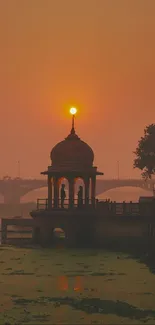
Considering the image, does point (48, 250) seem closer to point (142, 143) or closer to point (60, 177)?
point (60, 177)

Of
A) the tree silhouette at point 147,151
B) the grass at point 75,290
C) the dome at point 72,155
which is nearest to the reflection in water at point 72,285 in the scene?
the grass at point 75,290

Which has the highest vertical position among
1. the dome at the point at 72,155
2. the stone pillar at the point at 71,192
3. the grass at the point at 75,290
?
the dome at the point at 72,155

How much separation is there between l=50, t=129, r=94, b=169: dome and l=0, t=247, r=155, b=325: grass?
11.8m

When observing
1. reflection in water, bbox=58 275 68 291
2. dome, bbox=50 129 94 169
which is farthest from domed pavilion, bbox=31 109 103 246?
reflection in water, bbox=58 275 68 291

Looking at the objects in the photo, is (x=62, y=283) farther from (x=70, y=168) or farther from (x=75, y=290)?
(x=70, y=168)

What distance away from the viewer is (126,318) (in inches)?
1193

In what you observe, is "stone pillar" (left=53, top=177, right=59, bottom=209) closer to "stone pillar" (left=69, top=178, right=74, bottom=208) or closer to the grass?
"stone pillar" (left=69, top=178, right=74, bottom=208)

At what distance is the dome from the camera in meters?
63.3

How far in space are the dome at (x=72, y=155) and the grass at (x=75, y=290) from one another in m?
11.8

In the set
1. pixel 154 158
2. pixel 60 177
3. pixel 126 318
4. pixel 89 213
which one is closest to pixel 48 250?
pixel 89 213

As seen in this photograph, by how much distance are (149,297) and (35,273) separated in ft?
32.5

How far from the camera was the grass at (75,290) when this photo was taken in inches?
1210

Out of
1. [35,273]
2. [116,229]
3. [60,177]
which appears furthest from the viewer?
[60,177]

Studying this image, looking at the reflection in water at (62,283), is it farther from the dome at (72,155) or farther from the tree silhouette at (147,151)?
the tree silhouette at (147,151)
